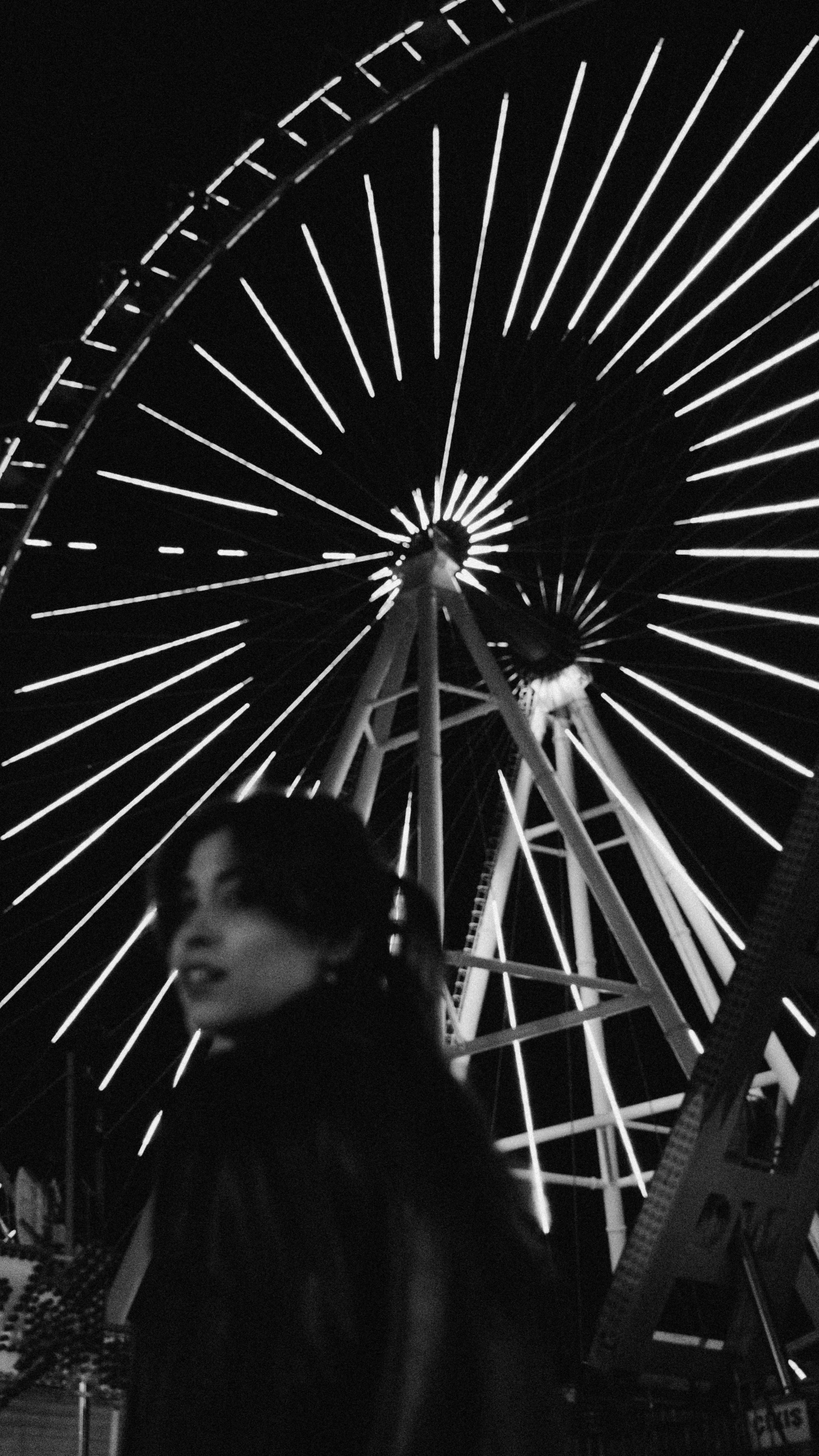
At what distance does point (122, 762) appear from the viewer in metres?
14.0

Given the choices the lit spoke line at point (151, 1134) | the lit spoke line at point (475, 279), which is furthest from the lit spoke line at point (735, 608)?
the lit spoke line at point (151, 1134)

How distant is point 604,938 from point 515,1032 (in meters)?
12.2

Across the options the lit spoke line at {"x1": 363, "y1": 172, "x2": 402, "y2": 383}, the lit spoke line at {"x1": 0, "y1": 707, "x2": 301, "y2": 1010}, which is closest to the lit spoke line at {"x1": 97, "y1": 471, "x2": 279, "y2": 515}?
the lit spoke line at {"x1": 363, "y1": 172, "x2": 402, "y2": 383}

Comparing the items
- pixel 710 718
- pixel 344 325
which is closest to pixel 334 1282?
pixel 710 718

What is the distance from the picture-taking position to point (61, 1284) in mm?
10672

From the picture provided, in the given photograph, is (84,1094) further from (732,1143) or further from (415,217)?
(732,1143)

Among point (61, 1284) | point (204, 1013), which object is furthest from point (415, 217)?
point (204, 1013)

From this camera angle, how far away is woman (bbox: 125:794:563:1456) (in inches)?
58.7

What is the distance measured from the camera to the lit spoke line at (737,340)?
39.4ft

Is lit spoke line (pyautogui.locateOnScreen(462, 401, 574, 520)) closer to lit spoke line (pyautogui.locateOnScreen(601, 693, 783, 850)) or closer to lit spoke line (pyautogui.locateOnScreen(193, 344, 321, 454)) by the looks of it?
lit spoke line (pyautogui.locateOnScreen(193, 344, 321, 454))

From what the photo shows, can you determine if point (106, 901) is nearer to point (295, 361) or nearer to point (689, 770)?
point (295, 361)

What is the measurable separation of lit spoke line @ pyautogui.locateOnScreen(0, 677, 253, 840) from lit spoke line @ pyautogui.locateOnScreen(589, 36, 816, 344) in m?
4.24

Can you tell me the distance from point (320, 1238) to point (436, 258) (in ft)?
39.3

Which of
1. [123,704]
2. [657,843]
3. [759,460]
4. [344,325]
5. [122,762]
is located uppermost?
[344,325]
